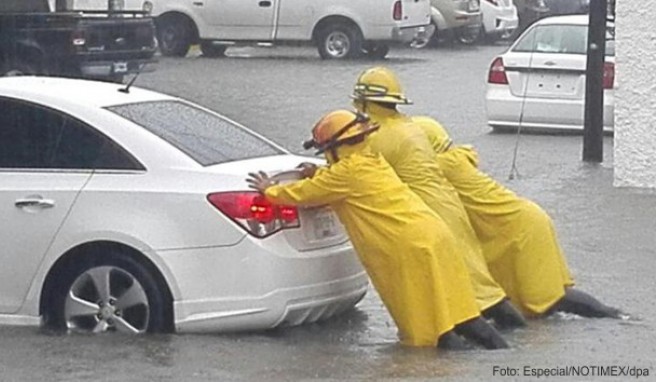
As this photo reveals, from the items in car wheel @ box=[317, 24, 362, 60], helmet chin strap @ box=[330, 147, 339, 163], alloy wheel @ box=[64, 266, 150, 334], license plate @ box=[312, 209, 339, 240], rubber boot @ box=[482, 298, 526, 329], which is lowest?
car wheel @ box=[317, 24, 362, 60]

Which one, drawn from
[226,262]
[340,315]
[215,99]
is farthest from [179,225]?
[215,99]


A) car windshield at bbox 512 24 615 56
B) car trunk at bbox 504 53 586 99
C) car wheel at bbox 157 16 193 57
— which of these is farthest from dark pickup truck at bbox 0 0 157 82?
car wheel at bbox 157 16 193 57

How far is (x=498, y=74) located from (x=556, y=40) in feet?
2.70

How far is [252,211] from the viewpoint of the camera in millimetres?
9219

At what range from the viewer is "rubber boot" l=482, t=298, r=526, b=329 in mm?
10039

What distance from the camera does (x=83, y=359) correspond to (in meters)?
8.93

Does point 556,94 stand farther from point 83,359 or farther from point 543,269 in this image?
point 83,359

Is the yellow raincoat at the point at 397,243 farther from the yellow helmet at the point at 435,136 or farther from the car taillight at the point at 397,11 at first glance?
the car taillight at the point at 397,11

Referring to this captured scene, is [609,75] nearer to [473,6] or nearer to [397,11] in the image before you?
[397,11]

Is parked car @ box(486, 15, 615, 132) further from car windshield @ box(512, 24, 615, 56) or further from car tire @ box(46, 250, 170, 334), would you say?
car tire @ box(46, 250, 170, 334)

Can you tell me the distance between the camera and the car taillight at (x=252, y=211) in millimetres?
9180

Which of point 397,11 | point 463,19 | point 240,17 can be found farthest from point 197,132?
point 463,19

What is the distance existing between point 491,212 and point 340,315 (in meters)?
1.12

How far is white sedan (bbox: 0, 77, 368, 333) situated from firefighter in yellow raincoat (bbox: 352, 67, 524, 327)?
1.75 feet
